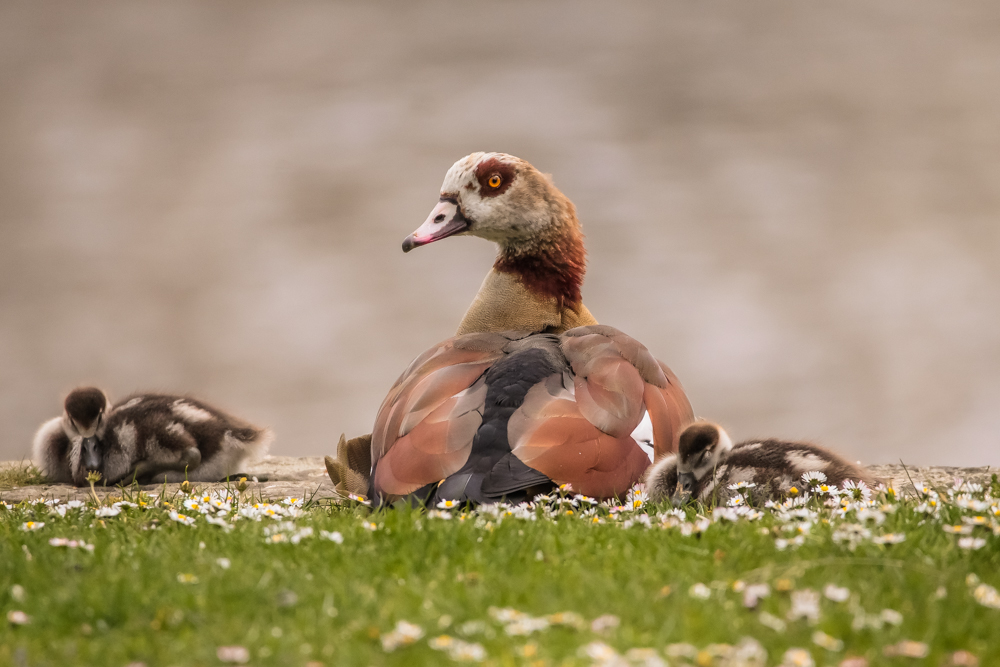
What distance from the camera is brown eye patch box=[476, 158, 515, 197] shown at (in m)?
6.20

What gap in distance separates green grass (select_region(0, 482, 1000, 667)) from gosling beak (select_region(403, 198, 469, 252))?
269 centimetres

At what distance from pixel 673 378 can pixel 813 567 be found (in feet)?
8.35

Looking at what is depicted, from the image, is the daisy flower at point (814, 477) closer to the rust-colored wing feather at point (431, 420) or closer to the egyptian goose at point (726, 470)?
the egyptian goose at point (726, 470)

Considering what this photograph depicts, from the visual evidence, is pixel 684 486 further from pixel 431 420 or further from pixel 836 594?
pixel 836 594

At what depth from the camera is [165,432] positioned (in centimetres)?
700

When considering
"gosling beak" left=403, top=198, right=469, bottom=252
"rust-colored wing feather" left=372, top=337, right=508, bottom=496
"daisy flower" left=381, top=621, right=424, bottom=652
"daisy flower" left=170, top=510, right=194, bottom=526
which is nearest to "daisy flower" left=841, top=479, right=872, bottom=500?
"rust-colored wing feather" left=372, top=337, right=508, bottom=496

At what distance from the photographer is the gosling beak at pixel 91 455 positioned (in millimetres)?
6805

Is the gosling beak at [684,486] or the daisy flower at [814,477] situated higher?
the daisy flower at [814,477]

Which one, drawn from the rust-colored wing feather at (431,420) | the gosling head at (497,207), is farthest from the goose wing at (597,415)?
the gosling head at (497,207)

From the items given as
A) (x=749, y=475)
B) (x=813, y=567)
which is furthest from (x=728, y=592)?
(x=749, y=475)

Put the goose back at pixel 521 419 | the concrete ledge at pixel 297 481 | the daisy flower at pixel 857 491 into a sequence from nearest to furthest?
the goose back at pixel 521 419 → the daisy flower at pixel 857 491 → the concrete ledge at pixel 297 481

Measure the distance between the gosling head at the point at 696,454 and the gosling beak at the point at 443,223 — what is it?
87.3 inches

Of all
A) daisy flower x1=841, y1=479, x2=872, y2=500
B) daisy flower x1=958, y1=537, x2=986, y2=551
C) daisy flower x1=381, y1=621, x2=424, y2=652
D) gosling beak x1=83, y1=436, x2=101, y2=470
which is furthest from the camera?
gosling beak x1=83, y1=436, x2=101, y2=470

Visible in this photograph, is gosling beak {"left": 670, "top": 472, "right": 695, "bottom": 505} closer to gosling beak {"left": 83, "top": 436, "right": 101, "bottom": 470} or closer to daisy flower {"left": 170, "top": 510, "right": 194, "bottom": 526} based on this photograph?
daisy flower {"left": 170, "top": 510, "right": 194, "bottom": 526}
